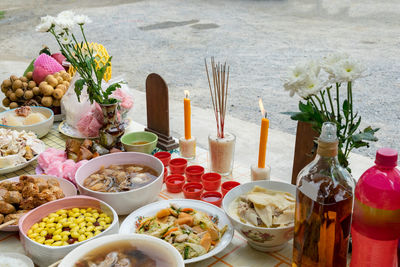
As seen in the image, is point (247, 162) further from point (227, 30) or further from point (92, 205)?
point (227, 30)

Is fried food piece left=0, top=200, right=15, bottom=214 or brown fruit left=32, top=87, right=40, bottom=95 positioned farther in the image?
brown fruit left=32, top=87, right=40, bottom=95

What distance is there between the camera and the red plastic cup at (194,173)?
4.53 ft

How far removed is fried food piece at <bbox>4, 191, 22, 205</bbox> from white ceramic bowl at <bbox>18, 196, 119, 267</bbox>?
11cm

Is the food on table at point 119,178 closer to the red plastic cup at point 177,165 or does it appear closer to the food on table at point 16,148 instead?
the red plastic cup at point 177,165

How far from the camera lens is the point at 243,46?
643 centimetres

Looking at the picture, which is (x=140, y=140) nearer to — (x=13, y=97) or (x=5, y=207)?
(x=5, y=207)

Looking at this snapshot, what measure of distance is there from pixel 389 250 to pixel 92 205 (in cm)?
75

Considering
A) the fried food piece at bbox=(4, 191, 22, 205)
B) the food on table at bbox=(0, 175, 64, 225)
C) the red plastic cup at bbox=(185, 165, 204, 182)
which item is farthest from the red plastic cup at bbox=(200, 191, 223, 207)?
the fried food piece at bbox=(4, 191, 22, 205)

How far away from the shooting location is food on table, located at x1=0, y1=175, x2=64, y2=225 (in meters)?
1.11

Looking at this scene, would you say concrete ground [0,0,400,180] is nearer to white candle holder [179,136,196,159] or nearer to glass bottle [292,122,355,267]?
white candle holder [179,136,196,159]

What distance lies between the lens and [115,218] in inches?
40.5

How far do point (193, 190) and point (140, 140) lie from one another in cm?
42

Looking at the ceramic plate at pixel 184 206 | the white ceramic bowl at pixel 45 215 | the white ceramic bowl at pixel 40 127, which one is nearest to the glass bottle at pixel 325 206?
the ceramic plate at pixel 184 206

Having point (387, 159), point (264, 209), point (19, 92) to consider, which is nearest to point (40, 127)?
point (19, 92)
